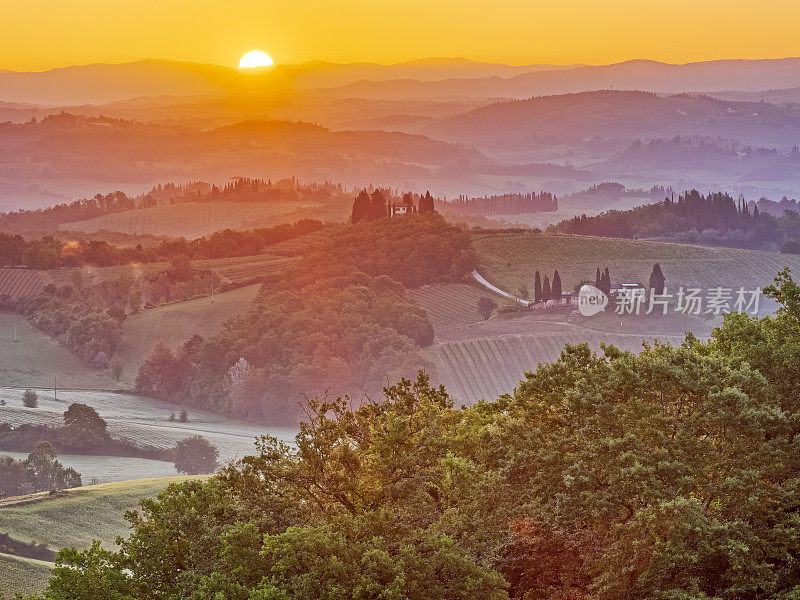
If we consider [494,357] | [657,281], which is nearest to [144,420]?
[494,357]

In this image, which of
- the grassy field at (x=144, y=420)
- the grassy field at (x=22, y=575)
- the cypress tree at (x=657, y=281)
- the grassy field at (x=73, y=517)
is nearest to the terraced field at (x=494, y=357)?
the cypress tree at (x=657, y=281)

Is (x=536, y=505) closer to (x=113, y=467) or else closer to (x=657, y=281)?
(x=113, y=467)

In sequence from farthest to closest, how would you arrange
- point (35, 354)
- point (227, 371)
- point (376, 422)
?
point (35, 354), point (227, 371), point (376, 422)

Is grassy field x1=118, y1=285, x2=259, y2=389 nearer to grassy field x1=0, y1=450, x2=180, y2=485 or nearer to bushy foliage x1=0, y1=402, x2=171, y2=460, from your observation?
bushy foliage x1=0, y1=402, x2=171, y2=460

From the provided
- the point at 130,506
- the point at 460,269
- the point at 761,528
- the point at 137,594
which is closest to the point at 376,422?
the point at 137,594

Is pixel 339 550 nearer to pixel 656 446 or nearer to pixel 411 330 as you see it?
pixel 656 446

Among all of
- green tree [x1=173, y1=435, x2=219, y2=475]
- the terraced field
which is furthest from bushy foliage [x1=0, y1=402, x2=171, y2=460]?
the terraced field
